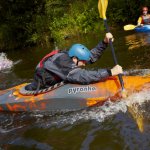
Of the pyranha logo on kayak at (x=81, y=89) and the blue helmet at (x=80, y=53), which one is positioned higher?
the blue helmet at (x=80, y=53)

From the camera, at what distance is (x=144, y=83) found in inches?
245

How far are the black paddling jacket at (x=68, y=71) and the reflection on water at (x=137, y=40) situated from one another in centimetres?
512

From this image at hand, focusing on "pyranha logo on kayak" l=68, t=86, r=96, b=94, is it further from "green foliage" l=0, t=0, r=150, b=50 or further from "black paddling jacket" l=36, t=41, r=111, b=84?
"green foliage" l=0, t=0, r=150, b=50

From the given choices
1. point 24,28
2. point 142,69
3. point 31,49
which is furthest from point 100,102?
point 24,28

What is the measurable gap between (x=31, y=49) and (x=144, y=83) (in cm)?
990

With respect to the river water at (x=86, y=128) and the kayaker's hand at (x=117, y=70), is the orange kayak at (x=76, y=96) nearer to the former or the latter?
the river water at (x=86, y=128)

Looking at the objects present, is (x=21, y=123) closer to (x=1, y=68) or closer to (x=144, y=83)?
(x=144, y=83)

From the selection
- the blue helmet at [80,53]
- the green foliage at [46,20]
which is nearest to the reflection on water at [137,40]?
the green foliage at [46,20]

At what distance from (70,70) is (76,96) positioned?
441 millimetres

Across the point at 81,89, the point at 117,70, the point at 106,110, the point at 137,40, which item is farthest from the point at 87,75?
the point at 137,40

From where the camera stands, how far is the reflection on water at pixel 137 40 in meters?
11.6

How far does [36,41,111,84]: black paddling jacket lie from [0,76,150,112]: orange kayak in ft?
0.40

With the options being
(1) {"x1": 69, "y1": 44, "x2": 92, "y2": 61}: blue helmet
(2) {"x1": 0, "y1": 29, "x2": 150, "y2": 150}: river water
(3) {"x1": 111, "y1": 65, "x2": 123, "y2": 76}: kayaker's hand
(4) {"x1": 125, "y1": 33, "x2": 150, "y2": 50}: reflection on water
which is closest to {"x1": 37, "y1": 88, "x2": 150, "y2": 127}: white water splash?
(2) {"x1": 0, "y1": 29, "x2": 150, "y2": 150}: river water

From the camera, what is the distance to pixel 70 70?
6.40m
